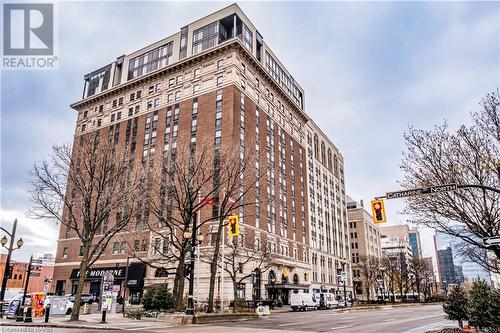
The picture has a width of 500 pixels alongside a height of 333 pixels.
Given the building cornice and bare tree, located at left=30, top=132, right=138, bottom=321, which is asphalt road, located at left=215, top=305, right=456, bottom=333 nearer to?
bare tree, located at left=30, top=132, right=138, bottom=321

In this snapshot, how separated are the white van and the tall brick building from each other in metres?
5.22

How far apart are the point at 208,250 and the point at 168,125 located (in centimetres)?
2457

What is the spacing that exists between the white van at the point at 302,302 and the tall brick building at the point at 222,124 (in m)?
5.22

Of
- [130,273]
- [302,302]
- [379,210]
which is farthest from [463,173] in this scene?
[130,273]

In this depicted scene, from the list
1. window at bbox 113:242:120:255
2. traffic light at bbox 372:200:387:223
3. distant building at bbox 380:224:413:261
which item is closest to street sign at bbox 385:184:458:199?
traffic light at bbox 372:200:387:223

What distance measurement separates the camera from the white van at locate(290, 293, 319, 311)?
168ft

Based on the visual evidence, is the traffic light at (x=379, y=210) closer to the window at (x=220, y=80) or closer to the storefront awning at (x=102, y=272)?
the window at (x=220, y=80)

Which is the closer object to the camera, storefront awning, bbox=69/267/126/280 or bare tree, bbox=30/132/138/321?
bare tree, bbox=30/132/138/321

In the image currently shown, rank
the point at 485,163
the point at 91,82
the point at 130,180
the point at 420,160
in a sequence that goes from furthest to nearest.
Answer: the point at 91,82 < the point at 130,180 < the point at 420,160 < the point at 485,163

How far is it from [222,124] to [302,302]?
2866cm

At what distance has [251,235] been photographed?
54.3 metres

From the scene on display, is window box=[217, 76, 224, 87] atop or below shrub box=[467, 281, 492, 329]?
atop

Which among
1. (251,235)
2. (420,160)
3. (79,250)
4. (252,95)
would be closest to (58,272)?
(79,250)

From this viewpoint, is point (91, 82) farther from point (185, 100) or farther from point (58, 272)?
point (58, 272)
